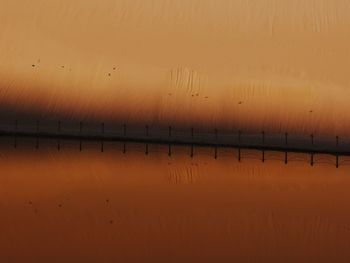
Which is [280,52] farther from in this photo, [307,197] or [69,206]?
[69,206]

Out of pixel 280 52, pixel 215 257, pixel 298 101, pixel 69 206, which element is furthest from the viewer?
pixel 280 52

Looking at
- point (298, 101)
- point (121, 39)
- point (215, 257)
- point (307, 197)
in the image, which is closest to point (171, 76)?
point (121, 39)

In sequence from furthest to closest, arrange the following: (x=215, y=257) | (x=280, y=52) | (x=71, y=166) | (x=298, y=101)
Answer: (x=280, y=52)
(x=298, y=101)
(x=71, y=166)
(x=215, y=257)

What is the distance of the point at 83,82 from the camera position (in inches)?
236

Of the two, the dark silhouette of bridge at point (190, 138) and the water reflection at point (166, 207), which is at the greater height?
the dark silhouette of bridge at point (190, 138)

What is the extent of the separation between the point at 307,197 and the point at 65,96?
2429 millimetres

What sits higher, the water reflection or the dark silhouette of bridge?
the dark silhouette of bridge

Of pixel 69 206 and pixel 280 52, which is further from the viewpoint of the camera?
pixel 280 52

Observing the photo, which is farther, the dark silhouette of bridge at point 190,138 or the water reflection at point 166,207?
the dark silhouette of bridge at point 190,138

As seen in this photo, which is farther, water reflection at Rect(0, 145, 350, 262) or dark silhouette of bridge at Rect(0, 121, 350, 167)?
dark silhouette of bridge at Rect(0, 121, 350, 167)

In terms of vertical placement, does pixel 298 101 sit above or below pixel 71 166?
above

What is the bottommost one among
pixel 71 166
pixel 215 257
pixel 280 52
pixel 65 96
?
pixel 215 257

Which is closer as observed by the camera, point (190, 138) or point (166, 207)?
point (166, 207)

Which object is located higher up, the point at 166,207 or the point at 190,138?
the point at 190,138
